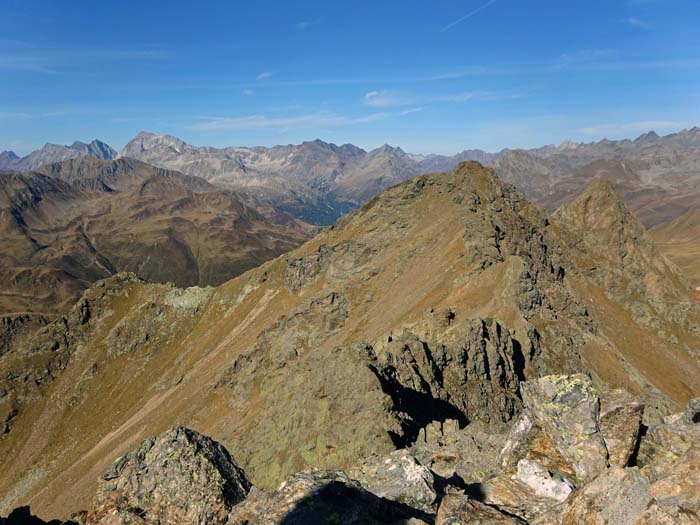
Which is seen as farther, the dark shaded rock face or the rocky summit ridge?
the dark shaded rock face

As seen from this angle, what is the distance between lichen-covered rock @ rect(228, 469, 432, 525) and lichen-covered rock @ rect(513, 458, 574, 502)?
3541 mm

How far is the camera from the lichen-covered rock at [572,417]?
1609 cm

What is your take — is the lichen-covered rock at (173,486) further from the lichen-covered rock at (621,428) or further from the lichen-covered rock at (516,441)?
the lichen-covered rock at (621,428)

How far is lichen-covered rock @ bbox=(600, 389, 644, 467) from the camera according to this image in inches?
630

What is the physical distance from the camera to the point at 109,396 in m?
142

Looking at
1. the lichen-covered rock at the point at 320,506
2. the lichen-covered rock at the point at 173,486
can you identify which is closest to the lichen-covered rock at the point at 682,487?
the lichen-covered rock at the point at 320,506

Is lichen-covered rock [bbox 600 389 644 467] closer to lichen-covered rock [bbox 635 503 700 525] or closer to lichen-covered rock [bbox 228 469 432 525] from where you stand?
lichen-covered rock [bbox 635 503 700 525]

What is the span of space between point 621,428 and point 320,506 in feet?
35.7

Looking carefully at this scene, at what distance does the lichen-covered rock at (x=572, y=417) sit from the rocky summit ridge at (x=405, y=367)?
83 millimetres

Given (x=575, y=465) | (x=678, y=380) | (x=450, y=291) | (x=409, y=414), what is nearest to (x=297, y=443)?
(x=409, y=414)

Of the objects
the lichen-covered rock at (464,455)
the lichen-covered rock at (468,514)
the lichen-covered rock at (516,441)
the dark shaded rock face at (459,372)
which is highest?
the lichen-covered rock at (468,514)

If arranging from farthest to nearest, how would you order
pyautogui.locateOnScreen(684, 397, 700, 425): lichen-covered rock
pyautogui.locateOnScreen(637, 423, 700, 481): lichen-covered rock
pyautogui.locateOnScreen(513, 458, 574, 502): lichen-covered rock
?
1. pyautogui.locateOnScreen(684, 397, 700, 425): lichen-covered rock
2. pyautogui.locateOnScreen(637, 423, 700, 481): lichen-covered rock
3. pyautogui.locateOnScreen(513, 458, 574, 502): lichen-covered rock

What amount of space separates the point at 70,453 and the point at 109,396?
2112cm

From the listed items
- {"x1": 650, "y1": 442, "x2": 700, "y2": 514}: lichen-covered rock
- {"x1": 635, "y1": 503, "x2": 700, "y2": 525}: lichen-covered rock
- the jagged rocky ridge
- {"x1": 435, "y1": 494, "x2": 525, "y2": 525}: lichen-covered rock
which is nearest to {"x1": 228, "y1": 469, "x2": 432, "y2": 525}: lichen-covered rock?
the jagged rocky ridge
